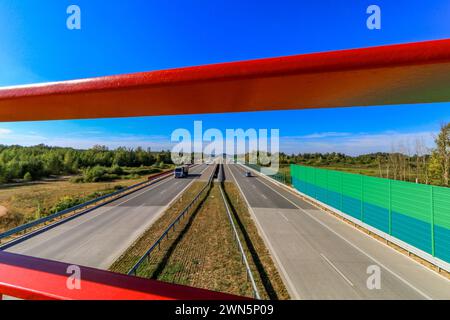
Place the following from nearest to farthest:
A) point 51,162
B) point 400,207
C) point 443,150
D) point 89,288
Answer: point 89,288, point 400,207, point 443,150, point 51,162

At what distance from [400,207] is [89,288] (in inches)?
503

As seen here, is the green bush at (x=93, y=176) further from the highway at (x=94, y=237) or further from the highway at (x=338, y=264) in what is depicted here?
the highway at (x=338, y=264)

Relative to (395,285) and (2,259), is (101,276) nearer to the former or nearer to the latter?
(2,259)

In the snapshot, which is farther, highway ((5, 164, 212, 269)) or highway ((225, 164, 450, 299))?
highway ((5, 164, 212, 269))

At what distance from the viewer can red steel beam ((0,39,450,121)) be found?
2.66 ft

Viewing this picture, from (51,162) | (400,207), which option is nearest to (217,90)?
(400,207)

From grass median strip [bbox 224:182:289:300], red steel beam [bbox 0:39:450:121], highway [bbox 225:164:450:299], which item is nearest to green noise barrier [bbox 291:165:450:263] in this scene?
highway [bbox 225:164:450:299]

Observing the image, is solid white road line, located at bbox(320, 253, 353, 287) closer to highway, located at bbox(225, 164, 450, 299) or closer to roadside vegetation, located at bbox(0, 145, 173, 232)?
highway, located at bbox(225, 164, 450, 299)

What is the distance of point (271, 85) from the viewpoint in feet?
3.36

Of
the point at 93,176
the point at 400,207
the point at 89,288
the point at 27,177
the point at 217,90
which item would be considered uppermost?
the point at 217,90

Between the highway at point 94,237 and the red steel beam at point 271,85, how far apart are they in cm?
856

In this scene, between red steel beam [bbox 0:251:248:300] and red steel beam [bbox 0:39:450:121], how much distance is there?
0.90 meters

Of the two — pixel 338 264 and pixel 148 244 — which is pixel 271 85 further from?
pixel 148 244

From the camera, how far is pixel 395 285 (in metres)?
6.64
